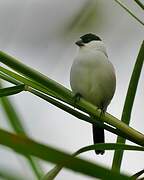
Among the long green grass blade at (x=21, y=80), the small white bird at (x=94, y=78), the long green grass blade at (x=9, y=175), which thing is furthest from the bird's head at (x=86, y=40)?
the long green grass blade at (x=9, y=175)

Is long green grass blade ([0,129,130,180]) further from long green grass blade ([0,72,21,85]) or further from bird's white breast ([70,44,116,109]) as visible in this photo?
bird's white breast ([70,44,116,109])

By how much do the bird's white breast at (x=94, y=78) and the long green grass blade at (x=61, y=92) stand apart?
0.84m

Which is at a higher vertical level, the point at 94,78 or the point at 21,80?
the point at 94,78

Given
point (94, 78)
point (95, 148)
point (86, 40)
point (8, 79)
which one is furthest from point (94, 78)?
point (95, 148)

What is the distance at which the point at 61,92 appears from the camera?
1.59ft

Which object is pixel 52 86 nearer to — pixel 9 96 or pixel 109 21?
pixel 9 96

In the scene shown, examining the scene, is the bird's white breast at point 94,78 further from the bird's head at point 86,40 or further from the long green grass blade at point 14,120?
the long green grass blade at point 14,120

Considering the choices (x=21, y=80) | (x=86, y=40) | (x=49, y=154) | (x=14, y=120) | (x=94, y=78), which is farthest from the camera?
(x=86, y=40)

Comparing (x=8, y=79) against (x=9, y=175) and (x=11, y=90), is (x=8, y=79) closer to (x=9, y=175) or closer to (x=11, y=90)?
(x=11, y=90)

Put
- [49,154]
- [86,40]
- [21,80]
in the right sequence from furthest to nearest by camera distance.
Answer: [86,40] → [21,80] → [49,154]

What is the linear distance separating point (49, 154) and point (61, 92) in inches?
11.8

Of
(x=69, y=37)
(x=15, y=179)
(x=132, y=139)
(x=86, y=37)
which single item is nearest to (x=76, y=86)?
(x=86, y=37)

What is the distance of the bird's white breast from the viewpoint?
1406mm

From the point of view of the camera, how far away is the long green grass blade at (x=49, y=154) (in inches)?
7.5
